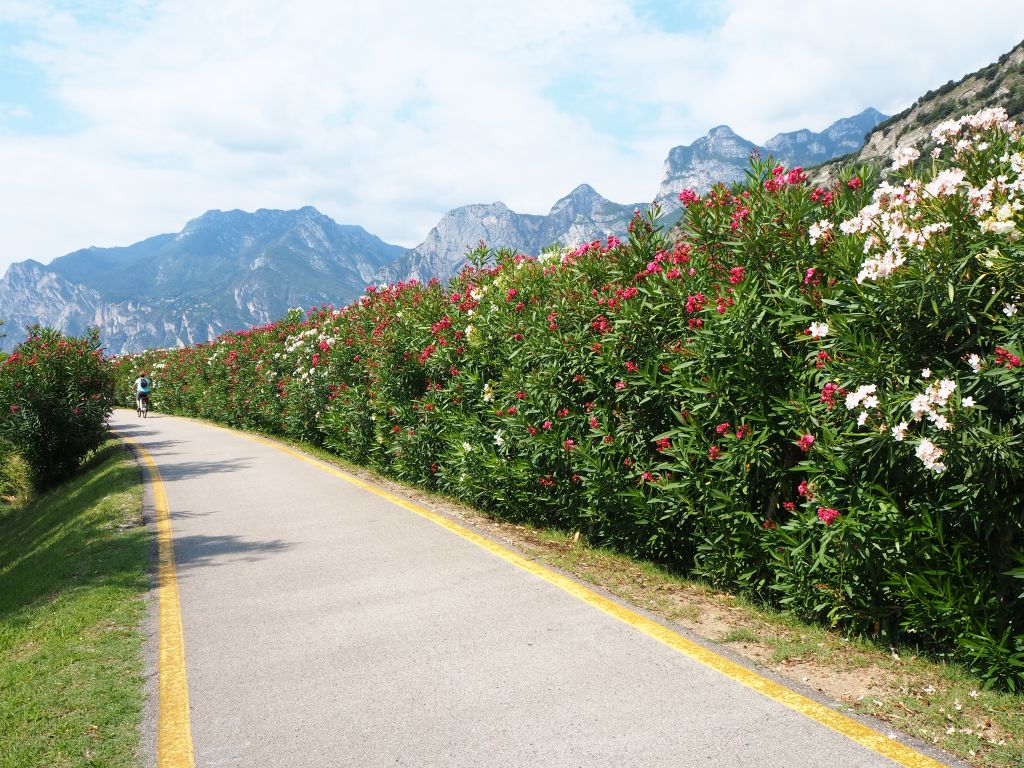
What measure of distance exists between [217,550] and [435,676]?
413 cm

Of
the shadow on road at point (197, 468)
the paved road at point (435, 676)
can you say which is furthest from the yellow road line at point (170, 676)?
the shadow on road at point (197, 468)

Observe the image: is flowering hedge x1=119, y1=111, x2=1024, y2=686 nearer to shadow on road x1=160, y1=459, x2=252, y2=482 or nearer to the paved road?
the paved road

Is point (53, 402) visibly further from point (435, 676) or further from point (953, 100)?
point (953, 100)

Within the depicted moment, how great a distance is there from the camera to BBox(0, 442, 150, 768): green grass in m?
3.58

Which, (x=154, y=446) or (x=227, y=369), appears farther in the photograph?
(x=227, y=369)

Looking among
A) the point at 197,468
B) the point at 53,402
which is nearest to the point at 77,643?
the point at 197,468

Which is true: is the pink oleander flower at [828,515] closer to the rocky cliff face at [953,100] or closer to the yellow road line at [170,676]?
the yellow road line at [170,676]

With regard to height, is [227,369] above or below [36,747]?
above

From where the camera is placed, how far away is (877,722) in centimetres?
344

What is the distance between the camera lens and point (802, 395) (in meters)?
4.40

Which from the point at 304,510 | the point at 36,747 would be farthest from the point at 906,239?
the point at 304,510

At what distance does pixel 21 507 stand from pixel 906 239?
19.3m

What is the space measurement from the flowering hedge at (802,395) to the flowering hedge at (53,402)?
40.9 ft

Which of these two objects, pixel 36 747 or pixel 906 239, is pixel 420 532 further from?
pixel 906 239
